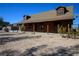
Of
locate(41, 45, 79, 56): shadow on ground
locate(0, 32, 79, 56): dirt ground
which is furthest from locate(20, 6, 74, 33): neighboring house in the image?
locate(41, 45, 79, 56): shadow on ground

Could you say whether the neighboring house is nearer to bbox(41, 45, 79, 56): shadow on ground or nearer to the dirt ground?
the dirt ground

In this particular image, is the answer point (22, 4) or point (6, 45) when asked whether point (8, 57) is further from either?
point (22, 4)

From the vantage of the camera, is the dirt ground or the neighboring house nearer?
the dirt ground

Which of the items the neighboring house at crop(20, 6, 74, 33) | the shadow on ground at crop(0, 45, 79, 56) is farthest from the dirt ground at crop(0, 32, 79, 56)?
the neighboring house at crop(20, 6, 74, 33)

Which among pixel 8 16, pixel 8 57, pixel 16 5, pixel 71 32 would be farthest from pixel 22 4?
pixel 71 32

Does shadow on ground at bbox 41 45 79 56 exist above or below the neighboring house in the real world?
below

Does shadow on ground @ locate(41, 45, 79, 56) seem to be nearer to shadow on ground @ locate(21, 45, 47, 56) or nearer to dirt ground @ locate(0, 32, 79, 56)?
dirt ground @ locate(0, 32, 79, 56)

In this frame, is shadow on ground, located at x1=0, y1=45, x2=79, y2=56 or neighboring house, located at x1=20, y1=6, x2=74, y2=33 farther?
neighboring house, located at x1=20, y1=6, x2=74, y2=33

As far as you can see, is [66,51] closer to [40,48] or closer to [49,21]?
[40,48]

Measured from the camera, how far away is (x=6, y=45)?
7590 millimetres

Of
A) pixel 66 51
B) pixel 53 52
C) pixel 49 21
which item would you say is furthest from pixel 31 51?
pixel 49 21

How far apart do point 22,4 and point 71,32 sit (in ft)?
11.1

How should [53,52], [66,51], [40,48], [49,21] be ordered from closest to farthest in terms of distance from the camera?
[53,52] < [66,51] < [40,48] < [49,21]

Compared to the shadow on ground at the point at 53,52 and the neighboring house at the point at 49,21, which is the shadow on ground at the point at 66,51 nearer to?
the shadow on ground at the point at 53,52
